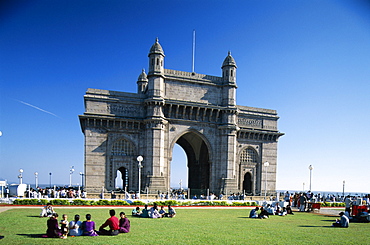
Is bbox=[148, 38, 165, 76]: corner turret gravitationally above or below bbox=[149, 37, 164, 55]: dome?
below

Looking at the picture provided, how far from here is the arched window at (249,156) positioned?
49.5 metres

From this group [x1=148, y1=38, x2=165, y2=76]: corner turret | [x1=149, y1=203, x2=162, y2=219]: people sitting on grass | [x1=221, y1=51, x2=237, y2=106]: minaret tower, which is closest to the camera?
[x1=149, y1=203, x2=162, y2=219]: people sitting on grass

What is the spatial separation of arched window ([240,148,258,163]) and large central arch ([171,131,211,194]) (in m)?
5.21

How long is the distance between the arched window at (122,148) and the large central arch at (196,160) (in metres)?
10.1

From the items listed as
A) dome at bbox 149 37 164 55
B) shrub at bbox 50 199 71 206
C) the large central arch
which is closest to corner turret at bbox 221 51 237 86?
dome at bbox 149 37 164 55

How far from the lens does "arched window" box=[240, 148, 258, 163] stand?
49.5 m

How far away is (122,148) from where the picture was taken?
4316 centimetres

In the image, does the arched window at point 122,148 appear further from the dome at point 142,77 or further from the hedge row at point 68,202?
the dome at point 142,77

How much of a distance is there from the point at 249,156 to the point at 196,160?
29.1 ft

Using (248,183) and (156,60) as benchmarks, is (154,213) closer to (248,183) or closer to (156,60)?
(156,60)

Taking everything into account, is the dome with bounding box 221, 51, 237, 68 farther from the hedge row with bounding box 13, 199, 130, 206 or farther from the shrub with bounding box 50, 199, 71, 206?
the shrub with bounding box 50, 199, 71, 206

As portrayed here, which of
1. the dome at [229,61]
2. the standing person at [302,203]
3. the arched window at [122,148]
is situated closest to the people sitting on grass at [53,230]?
the standing person at [302,203]

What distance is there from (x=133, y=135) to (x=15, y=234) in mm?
29863

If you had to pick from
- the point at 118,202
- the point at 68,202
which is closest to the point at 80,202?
the point at 68,202
